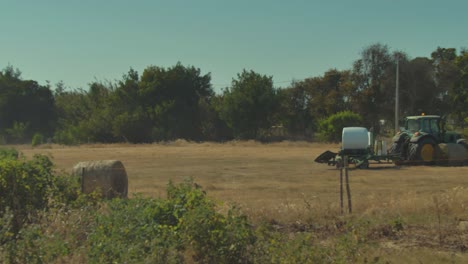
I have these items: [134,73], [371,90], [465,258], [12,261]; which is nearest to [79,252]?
[12,261]

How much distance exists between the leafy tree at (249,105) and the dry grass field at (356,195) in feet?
95.2

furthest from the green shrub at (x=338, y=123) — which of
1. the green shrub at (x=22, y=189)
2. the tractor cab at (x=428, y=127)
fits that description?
the green shrub at (x=22, y=189)

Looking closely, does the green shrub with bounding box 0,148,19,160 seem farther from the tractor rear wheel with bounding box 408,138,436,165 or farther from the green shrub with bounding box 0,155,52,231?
the tractor rear wheel with bounding box 408,138,436,165

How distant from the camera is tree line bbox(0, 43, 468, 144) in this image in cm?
5072

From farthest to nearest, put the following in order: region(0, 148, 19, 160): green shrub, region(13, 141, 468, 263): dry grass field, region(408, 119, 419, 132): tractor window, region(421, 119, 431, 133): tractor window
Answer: region(408, 119, 419, 132): tractor window
region(421, 119, 431, 133): tractor window
region(0, 148, 19, 160): green shrub
region(13, 141, 468, 263): dry grass field

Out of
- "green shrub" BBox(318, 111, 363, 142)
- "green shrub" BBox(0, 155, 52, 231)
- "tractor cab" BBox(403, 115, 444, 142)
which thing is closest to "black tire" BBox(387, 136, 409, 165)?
"tractor cab" BBox(403, 115, 444, 142)

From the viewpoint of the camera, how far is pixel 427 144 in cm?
2392

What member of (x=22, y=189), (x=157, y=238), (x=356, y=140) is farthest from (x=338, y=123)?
(x=157, y=238)

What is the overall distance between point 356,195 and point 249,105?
4072 centimetres

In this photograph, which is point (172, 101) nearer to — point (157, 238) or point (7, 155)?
point (7, 155)

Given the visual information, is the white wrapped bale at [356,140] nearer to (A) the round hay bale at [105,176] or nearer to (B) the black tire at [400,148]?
(B) the black tire at [400,148]

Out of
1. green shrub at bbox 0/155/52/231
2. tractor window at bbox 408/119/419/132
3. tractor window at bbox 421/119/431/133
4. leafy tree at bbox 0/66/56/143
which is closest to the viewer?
green shrub at bbox 0/155/52/231

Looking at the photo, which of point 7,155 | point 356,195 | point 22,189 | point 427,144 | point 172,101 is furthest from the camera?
point 172,101

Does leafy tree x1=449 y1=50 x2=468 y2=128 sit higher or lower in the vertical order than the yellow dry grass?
higher
